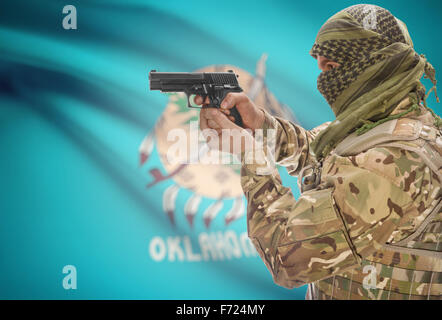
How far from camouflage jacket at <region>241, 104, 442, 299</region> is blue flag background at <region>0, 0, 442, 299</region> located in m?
1.16

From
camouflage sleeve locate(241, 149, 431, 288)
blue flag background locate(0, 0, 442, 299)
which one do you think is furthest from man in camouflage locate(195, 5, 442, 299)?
blue flag background locate(0, 0, 442, 299)

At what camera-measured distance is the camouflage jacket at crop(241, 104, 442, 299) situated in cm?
61

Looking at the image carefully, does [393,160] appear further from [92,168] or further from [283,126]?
[92,168]

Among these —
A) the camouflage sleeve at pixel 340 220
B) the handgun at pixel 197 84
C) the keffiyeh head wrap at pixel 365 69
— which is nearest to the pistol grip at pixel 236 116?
the handgun at pixel 197 84

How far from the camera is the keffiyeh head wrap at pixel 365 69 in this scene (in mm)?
713

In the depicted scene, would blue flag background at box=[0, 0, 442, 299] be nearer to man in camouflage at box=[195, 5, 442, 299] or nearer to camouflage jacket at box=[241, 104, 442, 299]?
man in camouflage at box=[195, 5, 442, 299]

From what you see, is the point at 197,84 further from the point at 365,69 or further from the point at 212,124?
the point at 365,69

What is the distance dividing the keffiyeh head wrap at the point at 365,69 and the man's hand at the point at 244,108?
0.23 metres

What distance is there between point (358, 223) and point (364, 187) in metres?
0.06

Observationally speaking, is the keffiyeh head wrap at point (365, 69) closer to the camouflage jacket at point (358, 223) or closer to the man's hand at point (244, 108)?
the camouflage jacket at point (358, 223)

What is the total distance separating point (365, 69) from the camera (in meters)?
0.76

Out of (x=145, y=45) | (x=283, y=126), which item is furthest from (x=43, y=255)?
(x=283, y=126)

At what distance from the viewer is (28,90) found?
1.75 m

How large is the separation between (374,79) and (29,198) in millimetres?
1600
